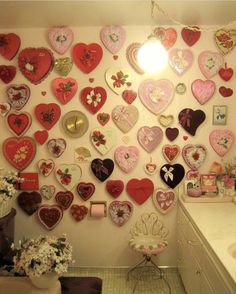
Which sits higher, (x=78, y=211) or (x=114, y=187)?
(x=114, y=187)

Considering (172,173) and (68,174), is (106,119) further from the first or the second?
(172,173)

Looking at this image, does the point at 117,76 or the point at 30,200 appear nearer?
the point at 117,76

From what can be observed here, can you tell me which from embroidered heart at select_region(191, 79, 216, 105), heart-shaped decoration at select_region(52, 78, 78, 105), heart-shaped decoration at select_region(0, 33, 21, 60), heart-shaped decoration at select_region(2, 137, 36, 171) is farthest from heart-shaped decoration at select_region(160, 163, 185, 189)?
heart-shaped decoration at select_region(0, 33, 21, 60)

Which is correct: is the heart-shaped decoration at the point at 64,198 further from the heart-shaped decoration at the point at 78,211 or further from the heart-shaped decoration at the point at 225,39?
the heart-shaped decoration at the point at 225,39

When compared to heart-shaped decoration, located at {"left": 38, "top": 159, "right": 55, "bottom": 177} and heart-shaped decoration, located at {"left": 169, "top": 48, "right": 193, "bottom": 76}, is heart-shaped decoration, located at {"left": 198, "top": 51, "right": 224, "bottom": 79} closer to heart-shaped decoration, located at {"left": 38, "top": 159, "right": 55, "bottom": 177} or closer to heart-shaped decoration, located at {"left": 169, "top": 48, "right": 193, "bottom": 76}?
heart-shaped decoration, located at {"left": 169, "top": 48, "right": 193, "bottom": 76}

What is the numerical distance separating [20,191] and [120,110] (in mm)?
1153

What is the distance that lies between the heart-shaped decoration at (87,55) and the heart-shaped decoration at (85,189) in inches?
39.6

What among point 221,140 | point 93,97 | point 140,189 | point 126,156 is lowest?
point 140,189

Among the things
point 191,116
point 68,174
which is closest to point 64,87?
point 68,174

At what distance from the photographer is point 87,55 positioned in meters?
2.70

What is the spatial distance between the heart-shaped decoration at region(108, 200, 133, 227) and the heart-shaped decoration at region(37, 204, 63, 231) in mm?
461

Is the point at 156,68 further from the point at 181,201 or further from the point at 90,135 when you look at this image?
the point at 181,201

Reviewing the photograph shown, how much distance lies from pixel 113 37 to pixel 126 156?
1.02 metres

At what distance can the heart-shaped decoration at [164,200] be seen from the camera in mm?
2812
